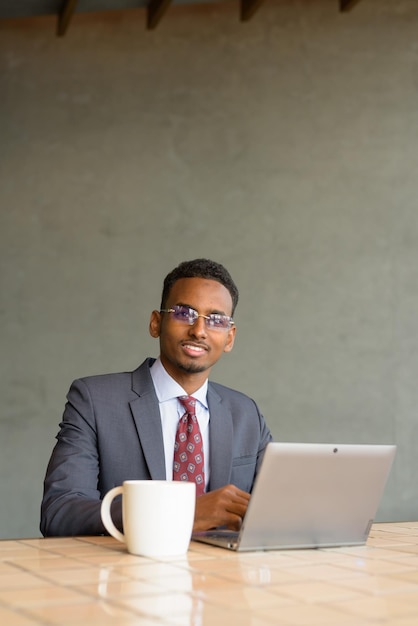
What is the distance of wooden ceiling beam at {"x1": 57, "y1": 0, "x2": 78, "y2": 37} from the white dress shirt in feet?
10.4

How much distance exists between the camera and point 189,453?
2107 millimetres

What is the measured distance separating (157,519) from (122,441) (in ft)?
2.60

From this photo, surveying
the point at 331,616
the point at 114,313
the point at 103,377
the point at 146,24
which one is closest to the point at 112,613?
the point at 331,616

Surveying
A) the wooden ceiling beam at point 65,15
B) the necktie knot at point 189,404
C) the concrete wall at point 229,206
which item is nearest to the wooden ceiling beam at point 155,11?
the concrete wall at point 229,206

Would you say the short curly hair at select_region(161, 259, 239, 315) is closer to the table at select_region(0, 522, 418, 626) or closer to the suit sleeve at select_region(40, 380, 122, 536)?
A: the suit sleeve at select_region(40, 380, 122, 536)

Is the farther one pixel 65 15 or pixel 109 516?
pixel 65 15

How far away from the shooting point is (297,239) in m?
5.30

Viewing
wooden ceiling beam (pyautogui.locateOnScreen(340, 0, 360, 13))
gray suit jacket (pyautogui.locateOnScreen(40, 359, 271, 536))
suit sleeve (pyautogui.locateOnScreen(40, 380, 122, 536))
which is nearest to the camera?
suit sleeve (pyautogui.locateOnScreen(40, 380, 122, 536))

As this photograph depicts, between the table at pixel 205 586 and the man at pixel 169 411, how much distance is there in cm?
62

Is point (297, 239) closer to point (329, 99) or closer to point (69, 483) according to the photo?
point (329, 99)

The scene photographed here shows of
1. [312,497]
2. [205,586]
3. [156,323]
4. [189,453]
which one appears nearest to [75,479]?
[189,453]

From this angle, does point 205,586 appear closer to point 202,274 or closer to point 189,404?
point 189,404

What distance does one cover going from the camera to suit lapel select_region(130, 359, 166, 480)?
2051 mm

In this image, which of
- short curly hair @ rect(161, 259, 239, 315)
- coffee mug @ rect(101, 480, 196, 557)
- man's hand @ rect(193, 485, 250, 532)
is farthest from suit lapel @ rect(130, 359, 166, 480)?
coffee mug @ rect(101, 480, 196, 557)
